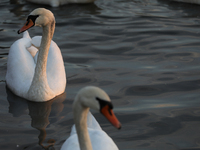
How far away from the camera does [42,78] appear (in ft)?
19.0

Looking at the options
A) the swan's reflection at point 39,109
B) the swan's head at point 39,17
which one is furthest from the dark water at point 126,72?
the swan's head at point 39,17

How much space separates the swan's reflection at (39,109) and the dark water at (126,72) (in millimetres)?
15

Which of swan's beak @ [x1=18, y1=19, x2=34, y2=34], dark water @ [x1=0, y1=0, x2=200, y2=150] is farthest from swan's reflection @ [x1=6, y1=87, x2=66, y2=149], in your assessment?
swan's beak @ [x1=18, y1=19, x2=34, y2=34]

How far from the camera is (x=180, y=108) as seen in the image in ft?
18.7

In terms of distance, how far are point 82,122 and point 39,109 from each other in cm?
271

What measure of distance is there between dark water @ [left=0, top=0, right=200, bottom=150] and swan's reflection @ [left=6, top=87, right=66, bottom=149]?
0.05ft

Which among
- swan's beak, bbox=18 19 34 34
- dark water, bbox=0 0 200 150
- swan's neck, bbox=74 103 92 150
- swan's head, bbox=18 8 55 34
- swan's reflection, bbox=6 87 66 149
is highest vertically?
swan's head, bbox=18 8 55 34

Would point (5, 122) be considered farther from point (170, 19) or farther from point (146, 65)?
point (170, 19)

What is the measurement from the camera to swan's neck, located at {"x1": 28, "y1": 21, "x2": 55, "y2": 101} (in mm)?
5738

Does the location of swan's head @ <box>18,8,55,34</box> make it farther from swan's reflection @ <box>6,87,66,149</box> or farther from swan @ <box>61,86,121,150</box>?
swan @ <box>61,86,121,150</box>

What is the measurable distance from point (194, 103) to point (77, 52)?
314cm

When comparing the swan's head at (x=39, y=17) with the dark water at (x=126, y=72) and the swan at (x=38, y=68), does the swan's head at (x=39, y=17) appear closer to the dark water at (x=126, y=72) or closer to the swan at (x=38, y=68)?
the swan at (x=38, y=68)

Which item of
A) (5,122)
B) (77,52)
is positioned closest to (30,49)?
(77,52)

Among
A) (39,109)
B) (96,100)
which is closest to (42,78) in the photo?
(39,109)
